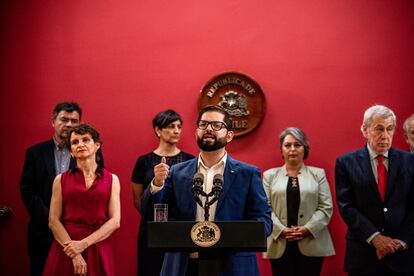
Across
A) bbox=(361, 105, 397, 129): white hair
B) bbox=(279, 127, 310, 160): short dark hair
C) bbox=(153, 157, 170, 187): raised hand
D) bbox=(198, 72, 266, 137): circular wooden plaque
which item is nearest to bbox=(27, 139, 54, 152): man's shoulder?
bbox=(198, 72, 266, 137): circular wooden plaque

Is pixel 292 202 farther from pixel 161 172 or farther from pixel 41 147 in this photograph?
pixel 41 147

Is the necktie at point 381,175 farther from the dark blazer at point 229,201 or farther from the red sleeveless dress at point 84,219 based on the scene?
the red sleeveless dress at point 84,219

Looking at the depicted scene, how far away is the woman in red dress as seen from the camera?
149 inches

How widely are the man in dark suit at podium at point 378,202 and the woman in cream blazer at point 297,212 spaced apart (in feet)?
1.63

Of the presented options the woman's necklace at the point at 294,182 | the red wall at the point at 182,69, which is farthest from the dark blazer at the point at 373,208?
the red wall at the point at 182,69

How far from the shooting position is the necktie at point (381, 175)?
12.9 feet

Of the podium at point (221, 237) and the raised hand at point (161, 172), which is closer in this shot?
the podium at point (221, 237)

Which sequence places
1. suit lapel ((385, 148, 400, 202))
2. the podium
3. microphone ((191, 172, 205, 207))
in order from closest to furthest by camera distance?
the podium, microphone ((191, 172, 205, 207)), suit lapel ((385, 148, 400, 202))

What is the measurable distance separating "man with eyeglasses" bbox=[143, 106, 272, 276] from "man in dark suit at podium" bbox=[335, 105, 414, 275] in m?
0.99

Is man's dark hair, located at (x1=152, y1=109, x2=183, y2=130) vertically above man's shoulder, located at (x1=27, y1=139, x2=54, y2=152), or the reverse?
man's dark hair, located at (x1=152, y1=109, x2=183, y2=130)

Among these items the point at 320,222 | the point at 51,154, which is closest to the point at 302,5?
the point at 320,222

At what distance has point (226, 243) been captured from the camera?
2617 millimetres

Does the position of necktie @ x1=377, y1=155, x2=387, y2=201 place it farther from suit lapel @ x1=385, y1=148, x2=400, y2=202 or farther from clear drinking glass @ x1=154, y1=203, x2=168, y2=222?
clear drinking glass @ x1=154, y1=203, x2=168, y2=222

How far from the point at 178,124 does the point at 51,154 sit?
3.27 ft
